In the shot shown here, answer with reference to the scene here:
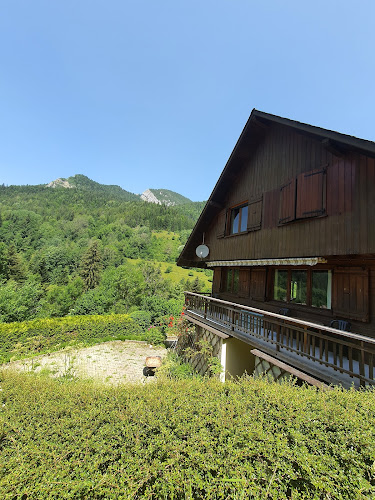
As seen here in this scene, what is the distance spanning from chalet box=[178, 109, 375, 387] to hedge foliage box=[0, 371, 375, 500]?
231 centimetres

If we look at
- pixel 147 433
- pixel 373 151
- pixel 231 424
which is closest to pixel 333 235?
pixel 373 151

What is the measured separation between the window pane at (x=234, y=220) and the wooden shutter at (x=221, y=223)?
1.32ft

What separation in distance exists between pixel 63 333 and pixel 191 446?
71.4ft

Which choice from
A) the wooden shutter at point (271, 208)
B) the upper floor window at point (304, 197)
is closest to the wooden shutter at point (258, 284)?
the wooden shutter at point (271, 208)

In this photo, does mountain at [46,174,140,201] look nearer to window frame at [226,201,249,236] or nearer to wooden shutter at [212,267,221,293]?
wooden shutter at [212,267,221,293]

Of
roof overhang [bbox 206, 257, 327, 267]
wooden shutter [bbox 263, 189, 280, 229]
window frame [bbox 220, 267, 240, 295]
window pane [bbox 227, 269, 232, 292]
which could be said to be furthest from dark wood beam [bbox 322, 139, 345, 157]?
window pane [bbox 227, 269, 232, 292]

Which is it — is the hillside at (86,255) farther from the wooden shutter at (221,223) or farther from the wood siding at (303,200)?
the wood siding at (303,200)

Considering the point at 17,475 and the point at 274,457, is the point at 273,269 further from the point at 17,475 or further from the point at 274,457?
the point at 17,475

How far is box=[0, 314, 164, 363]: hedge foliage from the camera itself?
56.5 ft

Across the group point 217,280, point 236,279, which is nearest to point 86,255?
point 217,280

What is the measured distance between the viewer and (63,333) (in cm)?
2030

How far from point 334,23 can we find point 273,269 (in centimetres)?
1009

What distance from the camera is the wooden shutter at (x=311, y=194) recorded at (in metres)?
7.33

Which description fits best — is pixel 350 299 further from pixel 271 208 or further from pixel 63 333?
pixel 63 333
